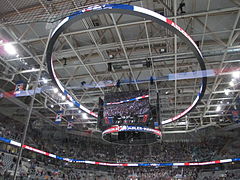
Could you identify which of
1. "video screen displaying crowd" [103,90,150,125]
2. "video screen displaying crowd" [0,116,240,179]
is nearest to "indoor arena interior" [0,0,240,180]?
"video screen displaying crowd" [103,90,150,125]

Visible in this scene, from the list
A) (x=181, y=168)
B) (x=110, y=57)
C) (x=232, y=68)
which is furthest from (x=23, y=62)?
(x=181, y=168)

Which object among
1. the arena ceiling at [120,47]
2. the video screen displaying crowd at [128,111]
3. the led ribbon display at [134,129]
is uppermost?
the arena ceiling at [120,47]

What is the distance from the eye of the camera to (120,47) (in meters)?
11.8

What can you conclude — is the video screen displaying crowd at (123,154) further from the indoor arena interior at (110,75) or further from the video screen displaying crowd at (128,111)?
the video screen displaying crowd at (128,111)

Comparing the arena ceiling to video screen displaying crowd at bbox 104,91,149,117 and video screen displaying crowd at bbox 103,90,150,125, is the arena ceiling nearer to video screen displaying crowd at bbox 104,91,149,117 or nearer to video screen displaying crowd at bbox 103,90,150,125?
video screen displaying crowd at bbox 104,91,149,117

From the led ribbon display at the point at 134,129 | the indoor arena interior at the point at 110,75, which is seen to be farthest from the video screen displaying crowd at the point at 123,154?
the led ribbon display at the point at 134,129

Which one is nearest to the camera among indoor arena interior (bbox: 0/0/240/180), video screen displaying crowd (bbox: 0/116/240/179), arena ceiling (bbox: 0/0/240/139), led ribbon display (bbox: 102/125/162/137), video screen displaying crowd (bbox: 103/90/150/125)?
indoor arena interior (bbox: 0/0/240/180)

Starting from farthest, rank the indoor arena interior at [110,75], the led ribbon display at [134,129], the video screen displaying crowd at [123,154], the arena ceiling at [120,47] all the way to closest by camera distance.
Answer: the video screen displaying crowd at [123,154]
the led ribbon display at [134,129]
the arena ceiling at [120,47]
the indoor arena interior at [110,75]

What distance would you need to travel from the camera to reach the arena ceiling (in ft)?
29.2

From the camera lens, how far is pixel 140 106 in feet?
32.8

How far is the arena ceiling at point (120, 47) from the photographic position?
8.90m

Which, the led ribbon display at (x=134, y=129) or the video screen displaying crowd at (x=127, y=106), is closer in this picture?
the video screen displaying crowd at (x=127, y=106)

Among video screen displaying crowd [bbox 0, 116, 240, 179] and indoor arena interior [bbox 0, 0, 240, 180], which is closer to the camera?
indoor arena interior [bbox 0, 0, 240, 180]

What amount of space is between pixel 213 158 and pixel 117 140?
1937 centimetres
